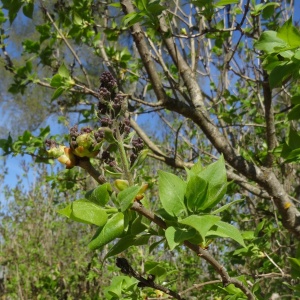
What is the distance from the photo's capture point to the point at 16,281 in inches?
209

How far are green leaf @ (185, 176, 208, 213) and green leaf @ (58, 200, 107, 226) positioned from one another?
144 millimetres

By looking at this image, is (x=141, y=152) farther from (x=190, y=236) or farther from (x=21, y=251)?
(x=21, y=251)

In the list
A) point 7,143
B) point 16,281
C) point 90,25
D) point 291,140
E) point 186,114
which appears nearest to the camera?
point 291,140

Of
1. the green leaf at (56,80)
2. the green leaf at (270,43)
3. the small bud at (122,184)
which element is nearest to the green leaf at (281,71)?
the green leaf at (270,43)

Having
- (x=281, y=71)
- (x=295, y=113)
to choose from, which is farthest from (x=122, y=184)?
(x=295, y=113)

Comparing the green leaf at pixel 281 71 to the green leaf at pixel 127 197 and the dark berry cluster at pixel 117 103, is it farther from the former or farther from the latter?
the green leaf at pixel 127 197

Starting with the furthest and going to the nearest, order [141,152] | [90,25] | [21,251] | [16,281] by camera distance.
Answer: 1. [21,251]
2. [16,281]
3. [90,25]
4. [141,152]

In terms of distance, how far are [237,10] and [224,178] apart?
1921mm

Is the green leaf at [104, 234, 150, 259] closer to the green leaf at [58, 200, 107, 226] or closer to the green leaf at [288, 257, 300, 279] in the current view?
the green leaf at [58, 200, 107, 226]

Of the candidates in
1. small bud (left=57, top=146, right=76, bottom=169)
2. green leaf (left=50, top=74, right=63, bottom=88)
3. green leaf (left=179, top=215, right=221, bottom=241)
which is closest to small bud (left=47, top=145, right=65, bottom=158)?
small bud (left=57, top=146, right=76, bottom=169)

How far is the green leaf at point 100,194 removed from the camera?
2.15ft

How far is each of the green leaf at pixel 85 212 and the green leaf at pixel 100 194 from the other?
0.05 feet

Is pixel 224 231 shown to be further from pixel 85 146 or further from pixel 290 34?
pixel 290 34

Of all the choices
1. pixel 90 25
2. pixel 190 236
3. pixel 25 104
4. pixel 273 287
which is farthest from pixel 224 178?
pixel 25 104
